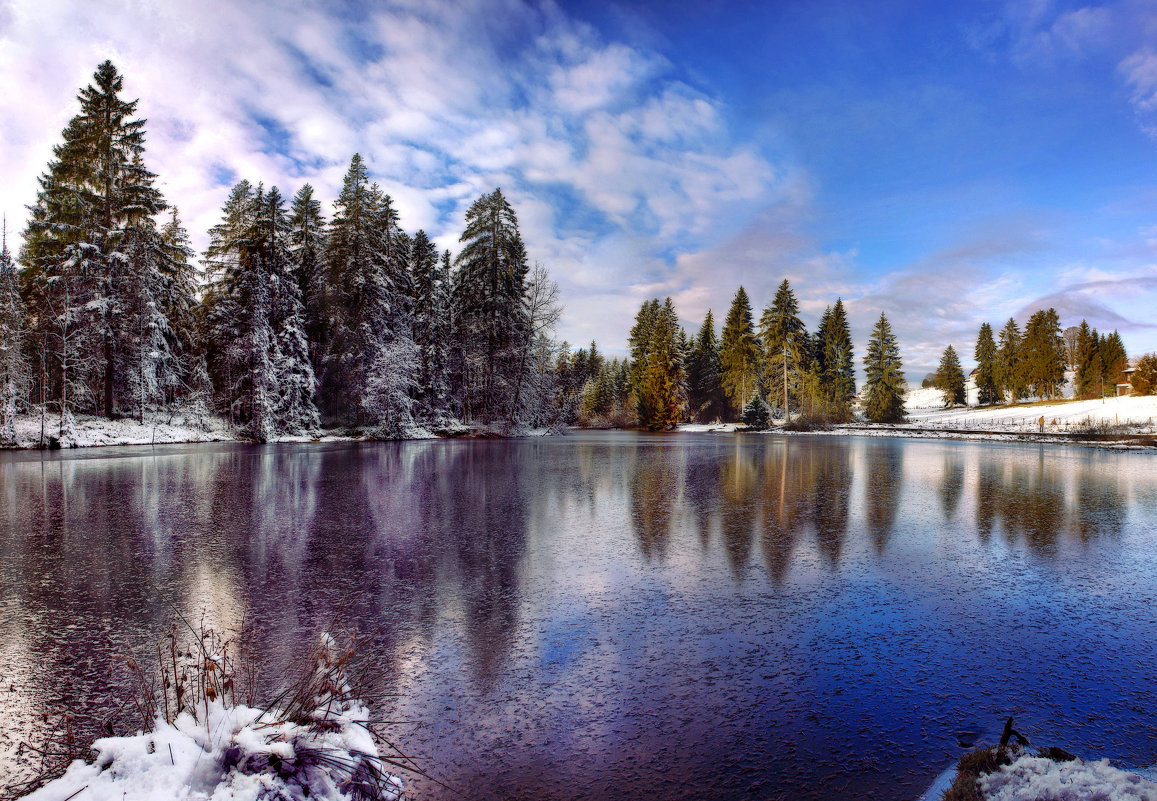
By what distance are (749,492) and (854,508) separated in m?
2.64

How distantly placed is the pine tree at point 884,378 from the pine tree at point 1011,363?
88.0 ft

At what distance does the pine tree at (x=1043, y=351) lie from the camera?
7350 cm

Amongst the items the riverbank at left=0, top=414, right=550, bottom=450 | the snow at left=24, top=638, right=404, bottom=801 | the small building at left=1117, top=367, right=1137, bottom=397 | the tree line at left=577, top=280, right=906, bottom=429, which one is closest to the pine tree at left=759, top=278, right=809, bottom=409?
the tree line at left=577, top=280, right=906, bottom=429

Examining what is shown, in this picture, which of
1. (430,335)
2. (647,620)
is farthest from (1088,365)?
(647,620)

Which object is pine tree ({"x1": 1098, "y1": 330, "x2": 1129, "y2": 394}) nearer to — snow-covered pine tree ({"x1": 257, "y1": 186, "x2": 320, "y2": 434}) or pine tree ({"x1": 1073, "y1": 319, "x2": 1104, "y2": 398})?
pine tree ({"x1": 1073, "y1": 319, "x2": 1104, "y2": 398})

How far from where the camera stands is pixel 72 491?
1338 cm

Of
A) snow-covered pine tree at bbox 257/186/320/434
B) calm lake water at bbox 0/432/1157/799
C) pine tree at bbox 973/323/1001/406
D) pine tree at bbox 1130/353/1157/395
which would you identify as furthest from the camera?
pine tree at bbox 973/323/1001/406

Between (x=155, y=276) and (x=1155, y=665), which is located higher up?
(x=155, y=276)

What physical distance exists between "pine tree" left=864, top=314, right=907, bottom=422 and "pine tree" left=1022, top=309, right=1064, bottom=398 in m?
24.7

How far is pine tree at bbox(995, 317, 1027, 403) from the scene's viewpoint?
256 ft

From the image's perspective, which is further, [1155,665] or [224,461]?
[224,461]

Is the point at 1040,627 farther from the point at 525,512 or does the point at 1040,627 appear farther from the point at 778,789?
the point at 525,512

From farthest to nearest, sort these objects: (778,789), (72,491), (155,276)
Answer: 1. (155,276)
2. (72,491)
3. (778,789)

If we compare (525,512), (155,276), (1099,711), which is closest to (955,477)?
(525,512)
